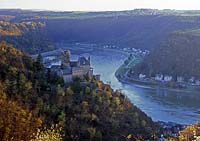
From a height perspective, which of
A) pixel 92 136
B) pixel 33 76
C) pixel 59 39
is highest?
pixel 33 76

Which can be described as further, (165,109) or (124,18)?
(124,18)

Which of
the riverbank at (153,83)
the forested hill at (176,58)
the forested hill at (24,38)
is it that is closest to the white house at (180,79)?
the forested hill at (176,58)

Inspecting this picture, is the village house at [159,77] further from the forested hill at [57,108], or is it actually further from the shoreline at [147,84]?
the forested hill at [57,108]

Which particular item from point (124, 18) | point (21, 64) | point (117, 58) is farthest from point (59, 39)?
point (21, 64)

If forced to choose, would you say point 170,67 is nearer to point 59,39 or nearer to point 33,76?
point 33,76

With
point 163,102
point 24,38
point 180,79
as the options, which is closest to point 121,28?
point 24,38

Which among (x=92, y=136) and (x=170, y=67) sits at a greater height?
(x=92, y=136)
